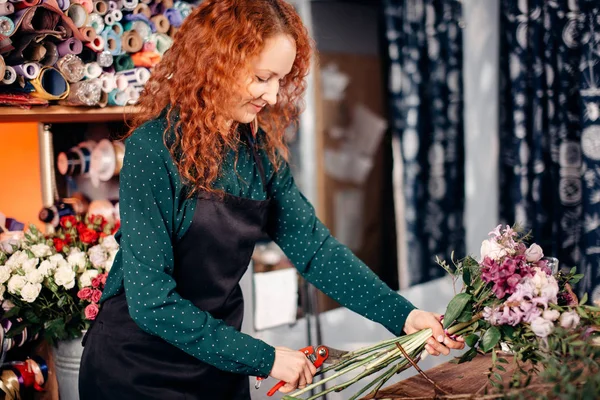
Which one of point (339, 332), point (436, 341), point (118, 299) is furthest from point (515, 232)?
point (339, 332)

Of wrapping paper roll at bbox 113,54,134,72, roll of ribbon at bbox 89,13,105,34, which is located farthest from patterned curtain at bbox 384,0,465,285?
roll of ribbon at bbox 89,13,105,34

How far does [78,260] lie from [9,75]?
576mm

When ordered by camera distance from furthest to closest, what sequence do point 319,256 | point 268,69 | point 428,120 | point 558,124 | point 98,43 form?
point 428,120, point 558,124, point 98,43, point 319,256, point 268,69

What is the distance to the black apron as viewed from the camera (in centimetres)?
158

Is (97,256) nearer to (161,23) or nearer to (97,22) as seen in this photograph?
(97,22)

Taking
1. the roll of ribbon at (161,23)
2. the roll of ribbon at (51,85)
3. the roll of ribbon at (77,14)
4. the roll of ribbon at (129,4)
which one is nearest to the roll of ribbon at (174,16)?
the roll of ribbon at (161,23)

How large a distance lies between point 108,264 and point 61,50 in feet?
2.17

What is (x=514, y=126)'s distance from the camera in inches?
140

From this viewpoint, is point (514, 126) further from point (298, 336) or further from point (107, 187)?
point (107, 187)

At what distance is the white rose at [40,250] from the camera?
2049 mm

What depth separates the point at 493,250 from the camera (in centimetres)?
150

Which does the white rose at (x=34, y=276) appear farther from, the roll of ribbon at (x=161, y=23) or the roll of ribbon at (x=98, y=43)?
the roll of ribbon at (x=161, y=23)

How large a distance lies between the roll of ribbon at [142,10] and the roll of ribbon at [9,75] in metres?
0.53

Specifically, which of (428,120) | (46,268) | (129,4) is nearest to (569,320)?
(46,268)
